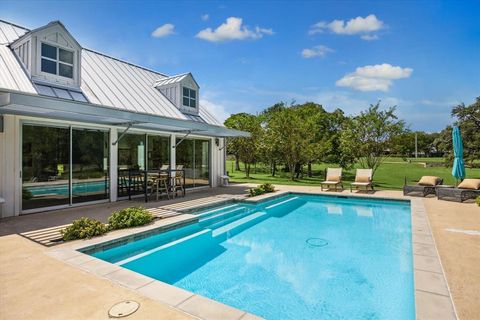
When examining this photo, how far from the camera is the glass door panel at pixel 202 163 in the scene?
1451cm

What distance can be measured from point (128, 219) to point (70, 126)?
14.2ft

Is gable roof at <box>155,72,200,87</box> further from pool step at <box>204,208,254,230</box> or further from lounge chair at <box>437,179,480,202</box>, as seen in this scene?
lounge chair at <box>437,179,480,202</box>

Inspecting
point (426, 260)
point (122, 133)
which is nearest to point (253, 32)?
point (122, 133)

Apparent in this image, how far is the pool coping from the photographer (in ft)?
10.2

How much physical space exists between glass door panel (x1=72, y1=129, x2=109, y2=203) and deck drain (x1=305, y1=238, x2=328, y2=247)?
24.1 ft

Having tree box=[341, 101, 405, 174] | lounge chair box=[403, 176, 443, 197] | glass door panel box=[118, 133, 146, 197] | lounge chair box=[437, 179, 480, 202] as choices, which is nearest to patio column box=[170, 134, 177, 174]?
glass door panel box=[118, 133, 146, 197]

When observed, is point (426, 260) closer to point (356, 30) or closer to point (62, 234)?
point (62, 234)

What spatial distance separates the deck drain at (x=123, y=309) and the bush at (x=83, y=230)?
3.08m

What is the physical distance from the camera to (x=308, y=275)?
17.0ft

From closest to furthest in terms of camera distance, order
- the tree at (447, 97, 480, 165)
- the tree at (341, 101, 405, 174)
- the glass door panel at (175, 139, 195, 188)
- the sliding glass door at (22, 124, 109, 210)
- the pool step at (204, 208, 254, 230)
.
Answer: the sliding glass door at (22, 124, 109, 210), the pool step at (204, 208, 254, 230), the glass door panel at (175, 139, 195, 188), the tree at (341, 101, 405, 174), the tree at (447, 97, 480, 165)

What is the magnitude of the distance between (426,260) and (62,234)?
276 inches

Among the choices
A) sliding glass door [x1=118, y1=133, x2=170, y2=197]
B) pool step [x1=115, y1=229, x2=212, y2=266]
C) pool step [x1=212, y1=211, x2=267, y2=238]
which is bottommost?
pool step [x1=212, y1=211, x2=267, y2=238]

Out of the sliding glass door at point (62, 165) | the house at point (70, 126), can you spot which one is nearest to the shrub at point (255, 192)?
the house at point (70, 126)

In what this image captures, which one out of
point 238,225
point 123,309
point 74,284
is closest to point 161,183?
point 238,225
